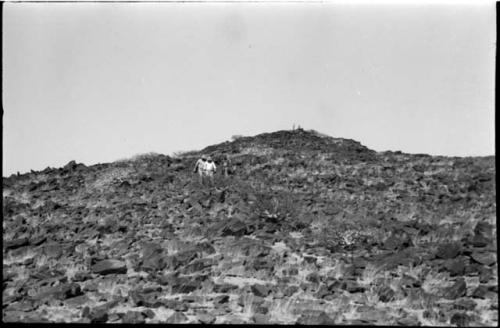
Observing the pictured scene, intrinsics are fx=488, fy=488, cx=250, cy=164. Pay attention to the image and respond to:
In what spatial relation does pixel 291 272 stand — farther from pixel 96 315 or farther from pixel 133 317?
pixel 96 315

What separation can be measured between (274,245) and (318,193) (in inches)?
307

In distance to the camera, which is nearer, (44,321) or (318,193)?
(44,321)

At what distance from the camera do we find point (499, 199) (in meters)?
7.30

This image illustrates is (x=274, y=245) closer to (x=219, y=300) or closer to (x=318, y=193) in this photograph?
(x=219, y=300)

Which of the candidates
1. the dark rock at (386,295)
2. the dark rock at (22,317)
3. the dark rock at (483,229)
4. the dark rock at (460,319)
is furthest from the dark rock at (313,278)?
the dark rock at (22,317)

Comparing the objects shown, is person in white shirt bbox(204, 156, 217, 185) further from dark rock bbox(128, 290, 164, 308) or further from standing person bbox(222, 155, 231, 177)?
dark rock bbox(128, 290, 164, 308)

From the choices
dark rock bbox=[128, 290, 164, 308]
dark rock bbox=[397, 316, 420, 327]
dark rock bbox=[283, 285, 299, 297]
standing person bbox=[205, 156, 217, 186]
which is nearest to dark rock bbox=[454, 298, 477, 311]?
dark rock bbox=[397, 316, 420, 327]

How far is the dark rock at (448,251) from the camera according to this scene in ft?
33.1

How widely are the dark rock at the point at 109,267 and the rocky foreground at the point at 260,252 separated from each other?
4 cm

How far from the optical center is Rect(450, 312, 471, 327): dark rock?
6969 mm

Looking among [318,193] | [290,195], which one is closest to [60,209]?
[290,195]

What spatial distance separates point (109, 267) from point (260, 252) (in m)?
3.23

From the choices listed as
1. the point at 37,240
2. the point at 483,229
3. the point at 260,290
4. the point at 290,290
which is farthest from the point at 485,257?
the point at 37,240

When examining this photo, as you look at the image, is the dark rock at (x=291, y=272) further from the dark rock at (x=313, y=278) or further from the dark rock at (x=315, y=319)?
the dark rock at (x=315, y=319)
